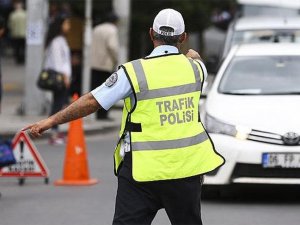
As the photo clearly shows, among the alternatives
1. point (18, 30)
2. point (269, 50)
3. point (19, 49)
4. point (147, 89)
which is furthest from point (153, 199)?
point (19, 49)

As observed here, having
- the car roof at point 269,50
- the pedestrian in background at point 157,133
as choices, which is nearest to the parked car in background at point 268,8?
the car roof at point 269,50

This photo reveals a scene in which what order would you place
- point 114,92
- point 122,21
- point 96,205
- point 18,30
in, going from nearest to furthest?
point 114,92
point 96,205
point 122,21
point 18,30

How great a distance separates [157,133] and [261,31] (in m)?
10.3

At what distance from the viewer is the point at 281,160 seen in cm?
918

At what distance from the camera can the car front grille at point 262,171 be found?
9250 mm

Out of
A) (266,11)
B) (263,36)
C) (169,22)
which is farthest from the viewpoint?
(266,11)

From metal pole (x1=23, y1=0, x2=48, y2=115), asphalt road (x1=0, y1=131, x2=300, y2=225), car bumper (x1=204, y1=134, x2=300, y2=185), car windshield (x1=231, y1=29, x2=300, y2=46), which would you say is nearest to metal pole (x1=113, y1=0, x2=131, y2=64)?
metal pole (x1=23, y1=0, x2=48, y2=115)

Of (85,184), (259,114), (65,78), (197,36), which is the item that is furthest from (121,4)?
(197,36)

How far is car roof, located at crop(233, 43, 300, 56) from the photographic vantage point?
35.8ft

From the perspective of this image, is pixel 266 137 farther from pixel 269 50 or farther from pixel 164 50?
pixel 164 50

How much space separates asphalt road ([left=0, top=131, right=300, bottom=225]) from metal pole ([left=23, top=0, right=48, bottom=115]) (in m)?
5.60

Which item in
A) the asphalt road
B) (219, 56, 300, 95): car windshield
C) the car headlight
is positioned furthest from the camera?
(219, 56, 300, 95): car windshield

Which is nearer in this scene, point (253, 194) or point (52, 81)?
point (253, 194)

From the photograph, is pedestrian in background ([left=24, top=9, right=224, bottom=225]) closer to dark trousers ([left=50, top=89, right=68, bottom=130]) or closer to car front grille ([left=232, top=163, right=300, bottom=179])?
car front grille ([left=232, top=163, right=300, bottom=179])
